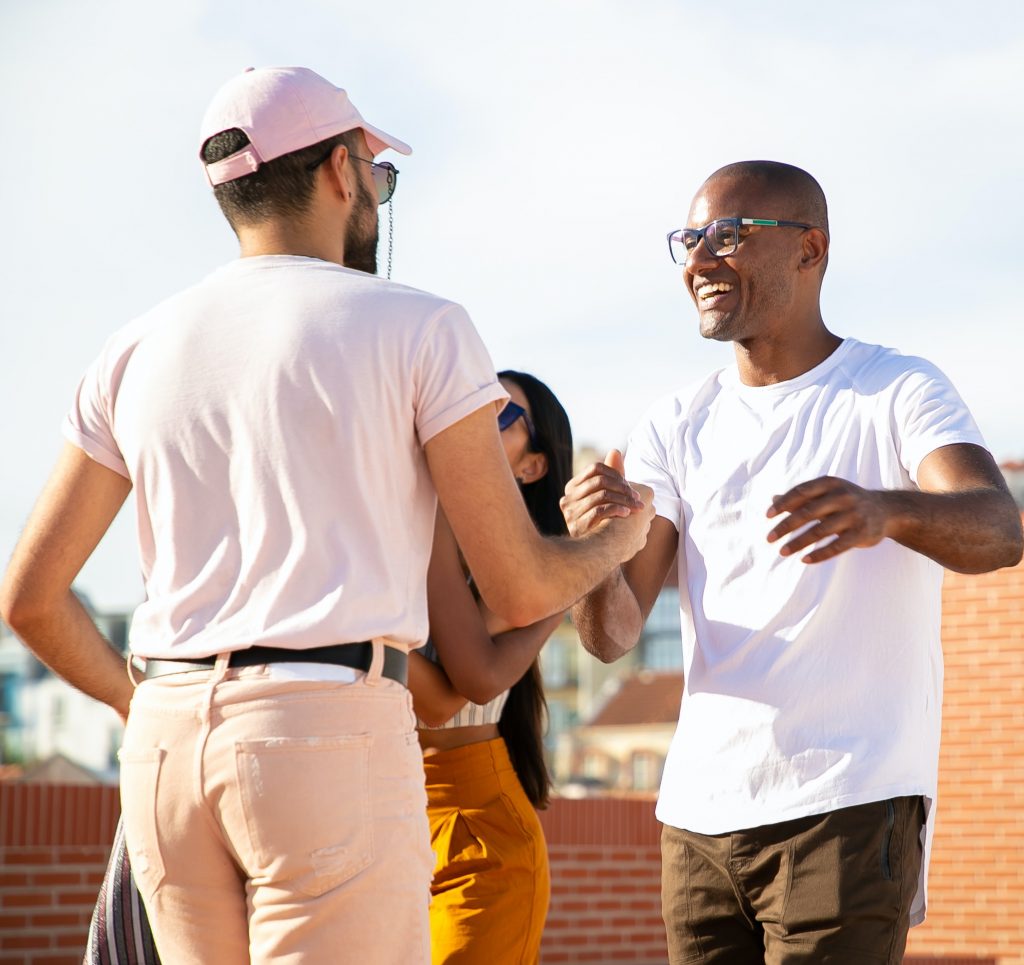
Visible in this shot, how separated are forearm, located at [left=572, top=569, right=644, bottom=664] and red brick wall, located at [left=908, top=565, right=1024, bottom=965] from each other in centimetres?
673

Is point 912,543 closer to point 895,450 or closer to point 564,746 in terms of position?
point 895,450

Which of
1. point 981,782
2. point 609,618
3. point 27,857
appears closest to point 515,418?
point 609,618

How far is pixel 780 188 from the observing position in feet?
12.1

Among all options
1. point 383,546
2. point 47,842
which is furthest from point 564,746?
point 383,546

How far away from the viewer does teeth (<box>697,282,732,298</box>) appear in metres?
3.63

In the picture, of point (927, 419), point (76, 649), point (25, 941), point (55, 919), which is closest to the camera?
point (76, 649)

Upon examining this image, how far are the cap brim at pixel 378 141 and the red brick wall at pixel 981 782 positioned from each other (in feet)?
25.4

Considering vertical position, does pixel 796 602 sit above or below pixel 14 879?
above

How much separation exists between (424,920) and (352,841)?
20 centimetres

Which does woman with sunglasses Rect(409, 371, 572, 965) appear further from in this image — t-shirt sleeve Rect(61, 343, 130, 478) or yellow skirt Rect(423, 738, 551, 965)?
t-shirt sleeve Rect(61, 343, 130, 478)

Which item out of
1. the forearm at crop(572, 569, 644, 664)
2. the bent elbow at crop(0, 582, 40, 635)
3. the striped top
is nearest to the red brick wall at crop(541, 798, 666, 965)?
the striped top

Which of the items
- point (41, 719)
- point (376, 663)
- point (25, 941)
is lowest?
point (41, 719)

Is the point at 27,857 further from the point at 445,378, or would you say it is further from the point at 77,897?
the point at 445,378

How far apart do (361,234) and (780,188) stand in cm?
146
